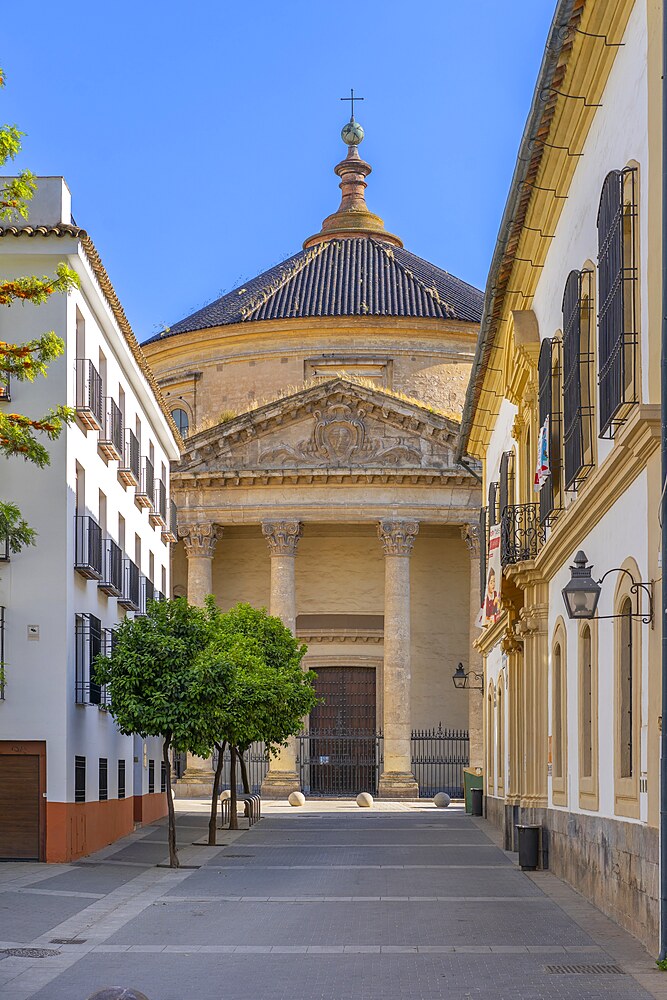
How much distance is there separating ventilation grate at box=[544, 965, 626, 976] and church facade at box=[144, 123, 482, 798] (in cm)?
3604

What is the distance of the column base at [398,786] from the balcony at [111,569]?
21680mm

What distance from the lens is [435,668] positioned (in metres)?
57.1

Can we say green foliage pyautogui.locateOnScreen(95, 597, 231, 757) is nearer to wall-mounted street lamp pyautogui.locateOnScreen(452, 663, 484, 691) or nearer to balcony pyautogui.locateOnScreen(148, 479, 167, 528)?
balcony pyautogui.locateOnScreen(148, 479, 167, 528)

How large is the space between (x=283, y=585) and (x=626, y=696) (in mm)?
36925

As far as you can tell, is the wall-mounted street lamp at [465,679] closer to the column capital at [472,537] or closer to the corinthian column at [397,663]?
the corinthian column at [397,663]

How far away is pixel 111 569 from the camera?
30.6 meters

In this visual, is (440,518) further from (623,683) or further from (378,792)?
(623,683)

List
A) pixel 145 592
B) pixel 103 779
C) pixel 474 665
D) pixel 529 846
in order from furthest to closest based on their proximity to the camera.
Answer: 1. pixel 474 665
2. pixel 145 592
3. pixel 103 779
4. pixel 529 846

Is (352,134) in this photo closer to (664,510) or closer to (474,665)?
(474,665)

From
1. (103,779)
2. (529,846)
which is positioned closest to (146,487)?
(103,779)

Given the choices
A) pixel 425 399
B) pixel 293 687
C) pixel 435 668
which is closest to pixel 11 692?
pixel 293 687

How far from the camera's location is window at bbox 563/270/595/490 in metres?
17.8

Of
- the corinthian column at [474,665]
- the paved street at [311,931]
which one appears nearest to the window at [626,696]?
the paved street at [311,931]

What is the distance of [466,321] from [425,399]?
Answer: 3613 mm
